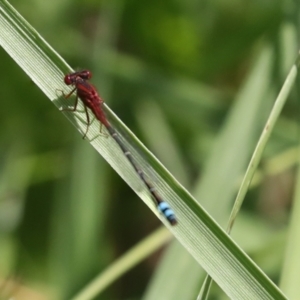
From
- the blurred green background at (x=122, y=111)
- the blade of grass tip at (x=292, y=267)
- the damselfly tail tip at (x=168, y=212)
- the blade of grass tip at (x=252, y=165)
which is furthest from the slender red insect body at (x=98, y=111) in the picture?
the blurred green background at (x=122, y=111)

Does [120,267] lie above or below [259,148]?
below

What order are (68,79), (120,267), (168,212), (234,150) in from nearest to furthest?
(168,212)
(68,79)
(120,267)
(234,150)

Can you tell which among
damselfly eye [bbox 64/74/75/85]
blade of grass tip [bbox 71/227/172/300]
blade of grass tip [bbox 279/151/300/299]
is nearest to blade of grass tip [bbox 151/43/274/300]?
blade of grass tip [bbox 71/227/172/300]

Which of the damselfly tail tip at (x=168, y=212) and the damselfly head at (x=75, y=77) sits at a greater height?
the damselfly head at (x=75, y=77)

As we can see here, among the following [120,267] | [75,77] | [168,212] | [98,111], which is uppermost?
[75,77]

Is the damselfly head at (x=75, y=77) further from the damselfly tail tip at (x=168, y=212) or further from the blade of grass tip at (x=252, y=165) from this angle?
the blade of grass tip at (x=252, y=165)

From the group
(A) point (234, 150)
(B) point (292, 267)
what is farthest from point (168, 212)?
(A) point (234, 150)

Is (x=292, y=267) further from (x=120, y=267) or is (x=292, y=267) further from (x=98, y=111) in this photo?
(x=98, y=111)
